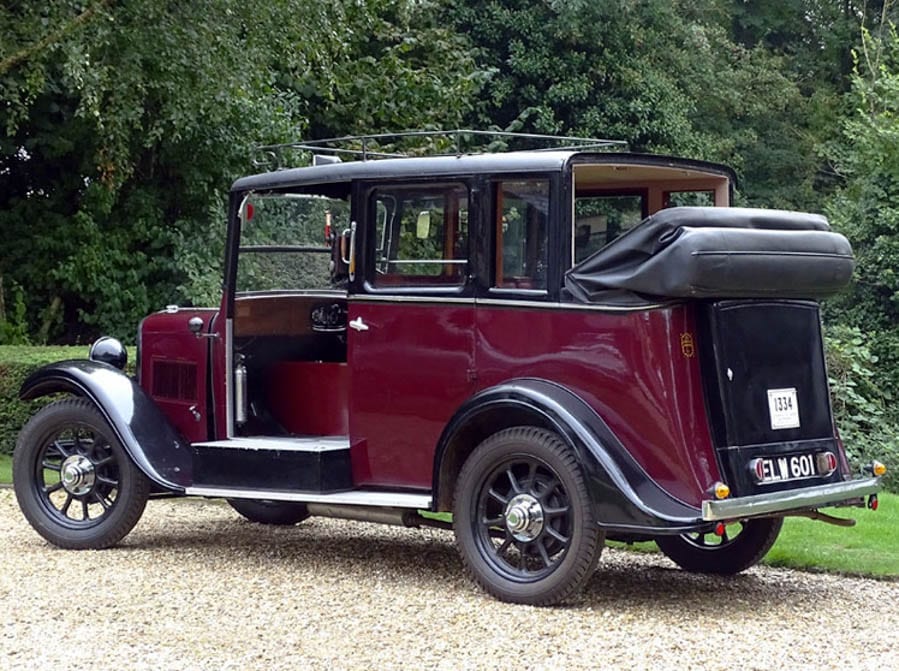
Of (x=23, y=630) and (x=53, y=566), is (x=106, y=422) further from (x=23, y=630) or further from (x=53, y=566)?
(x=23, y=630)

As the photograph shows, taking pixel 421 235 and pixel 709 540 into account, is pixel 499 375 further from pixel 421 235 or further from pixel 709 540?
pixel 709 540

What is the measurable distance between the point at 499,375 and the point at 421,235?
0.95 meters

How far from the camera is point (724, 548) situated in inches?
309

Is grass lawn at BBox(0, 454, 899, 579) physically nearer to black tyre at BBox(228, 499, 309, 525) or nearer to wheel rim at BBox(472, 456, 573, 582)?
wheel rim at BBox(472, 456, 573, 582)

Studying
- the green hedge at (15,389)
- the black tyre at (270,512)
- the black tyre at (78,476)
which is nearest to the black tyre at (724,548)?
the black tyre at (270,512)

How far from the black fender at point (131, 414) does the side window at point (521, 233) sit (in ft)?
7.88

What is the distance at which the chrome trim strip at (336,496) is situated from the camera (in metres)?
7.35

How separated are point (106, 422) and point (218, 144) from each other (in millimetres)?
8962

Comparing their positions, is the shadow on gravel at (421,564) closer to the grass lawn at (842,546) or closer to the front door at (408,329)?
the grass lawn at (842,546)

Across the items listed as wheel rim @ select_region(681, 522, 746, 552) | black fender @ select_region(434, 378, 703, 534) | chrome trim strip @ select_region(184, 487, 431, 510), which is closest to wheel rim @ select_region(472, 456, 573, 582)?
black fender @ select_region(434, 378, 703, 534)

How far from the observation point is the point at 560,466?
6727 millimetres

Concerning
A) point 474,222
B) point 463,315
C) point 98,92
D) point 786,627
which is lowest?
point 786,627

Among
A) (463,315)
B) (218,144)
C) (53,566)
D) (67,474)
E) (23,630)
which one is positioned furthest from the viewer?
(218,144)

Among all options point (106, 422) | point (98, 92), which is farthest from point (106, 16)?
point (106, 422)
